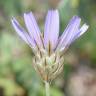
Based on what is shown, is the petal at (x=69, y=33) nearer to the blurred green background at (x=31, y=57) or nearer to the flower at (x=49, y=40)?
the flower at (x=49, y=40)

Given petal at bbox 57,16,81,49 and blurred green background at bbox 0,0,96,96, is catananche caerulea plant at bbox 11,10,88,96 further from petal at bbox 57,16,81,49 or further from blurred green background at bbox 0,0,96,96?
blurred green background at bbox 0,0,96,96

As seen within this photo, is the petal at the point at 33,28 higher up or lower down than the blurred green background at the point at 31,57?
lower down

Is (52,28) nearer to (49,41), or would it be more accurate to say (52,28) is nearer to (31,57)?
(49,41)

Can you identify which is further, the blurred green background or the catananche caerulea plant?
the blurred green background

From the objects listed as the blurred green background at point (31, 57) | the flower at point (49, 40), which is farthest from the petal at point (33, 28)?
the blurred green background at point (31, 57)

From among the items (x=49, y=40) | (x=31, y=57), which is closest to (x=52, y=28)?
(x=49, y=40)

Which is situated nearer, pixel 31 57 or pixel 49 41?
pixel 49 41

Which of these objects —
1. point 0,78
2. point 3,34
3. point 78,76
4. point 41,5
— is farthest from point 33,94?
point 41,5

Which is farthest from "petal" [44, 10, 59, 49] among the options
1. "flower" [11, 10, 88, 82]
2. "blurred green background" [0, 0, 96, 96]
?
"blurred green background" [0, 0, 96, 96]
